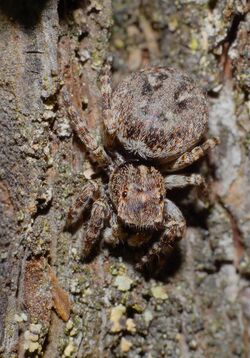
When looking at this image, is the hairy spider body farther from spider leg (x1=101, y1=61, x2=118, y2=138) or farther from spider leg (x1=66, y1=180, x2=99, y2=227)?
spider leg (x1=101, y1=61, x2=118, y2=138)

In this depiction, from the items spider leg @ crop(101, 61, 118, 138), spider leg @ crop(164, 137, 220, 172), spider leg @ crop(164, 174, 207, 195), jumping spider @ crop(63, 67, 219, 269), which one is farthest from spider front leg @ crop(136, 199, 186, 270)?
spider leg @ crop(101, 61, 118, 138)

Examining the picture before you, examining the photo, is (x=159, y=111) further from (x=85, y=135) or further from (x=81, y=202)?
(x=81, y=202)

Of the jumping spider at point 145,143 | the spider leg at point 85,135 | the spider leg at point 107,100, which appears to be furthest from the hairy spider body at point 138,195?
the spider leg at point 107,100

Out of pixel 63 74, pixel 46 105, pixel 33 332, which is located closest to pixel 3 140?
pixel 46 105

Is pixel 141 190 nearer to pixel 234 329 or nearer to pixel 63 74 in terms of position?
pixel 63 74

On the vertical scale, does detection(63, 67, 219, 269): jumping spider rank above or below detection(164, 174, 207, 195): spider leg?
above

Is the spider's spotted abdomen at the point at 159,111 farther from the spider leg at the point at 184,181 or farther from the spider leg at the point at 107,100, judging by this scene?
the spider leg at the point at 184,181

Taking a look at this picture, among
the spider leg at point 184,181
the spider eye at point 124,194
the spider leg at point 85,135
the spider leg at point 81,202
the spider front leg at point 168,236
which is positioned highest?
the spider leg at point 85,135
